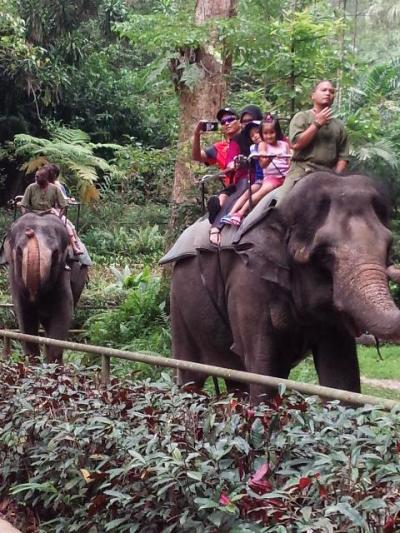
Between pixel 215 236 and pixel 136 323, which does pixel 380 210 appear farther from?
pixel 136 323

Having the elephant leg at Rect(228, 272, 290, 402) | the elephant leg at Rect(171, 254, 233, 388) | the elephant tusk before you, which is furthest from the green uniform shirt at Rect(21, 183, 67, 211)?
the elephant tusk

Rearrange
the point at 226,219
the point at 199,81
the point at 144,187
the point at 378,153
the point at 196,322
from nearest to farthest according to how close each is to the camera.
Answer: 1. the point at 226,219
2. the point at 196,322
3. the point at 199,81
4. the point at 378,153
5. the point at 144,187

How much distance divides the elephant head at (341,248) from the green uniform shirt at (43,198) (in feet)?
18.7

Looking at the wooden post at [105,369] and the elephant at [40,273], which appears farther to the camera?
the elephant at [40,273]

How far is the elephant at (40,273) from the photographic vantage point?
11016mm

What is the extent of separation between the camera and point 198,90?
44.3 ft

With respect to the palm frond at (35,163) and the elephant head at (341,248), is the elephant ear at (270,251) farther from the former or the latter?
the palm frond at (35,163)

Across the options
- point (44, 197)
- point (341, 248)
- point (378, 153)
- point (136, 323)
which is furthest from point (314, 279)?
point (378, 153)

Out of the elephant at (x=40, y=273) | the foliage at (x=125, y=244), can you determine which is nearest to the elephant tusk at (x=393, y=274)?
the elephant at (x=40, y=273)

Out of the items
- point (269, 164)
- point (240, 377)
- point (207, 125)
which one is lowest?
point (240, 377)

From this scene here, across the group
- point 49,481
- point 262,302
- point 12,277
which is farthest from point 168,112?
point 49,481

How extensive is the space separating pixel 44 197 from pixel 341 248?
21.1 ft

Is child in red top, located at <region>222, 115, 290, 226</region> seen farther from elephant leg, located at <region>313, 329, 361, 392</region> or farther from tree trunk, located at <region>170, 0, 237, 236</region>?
tree trunk, located at <region>170, 0, 237, 236</region>

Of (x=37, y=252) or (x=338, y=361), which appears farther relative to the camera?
(x=37, y=252)
